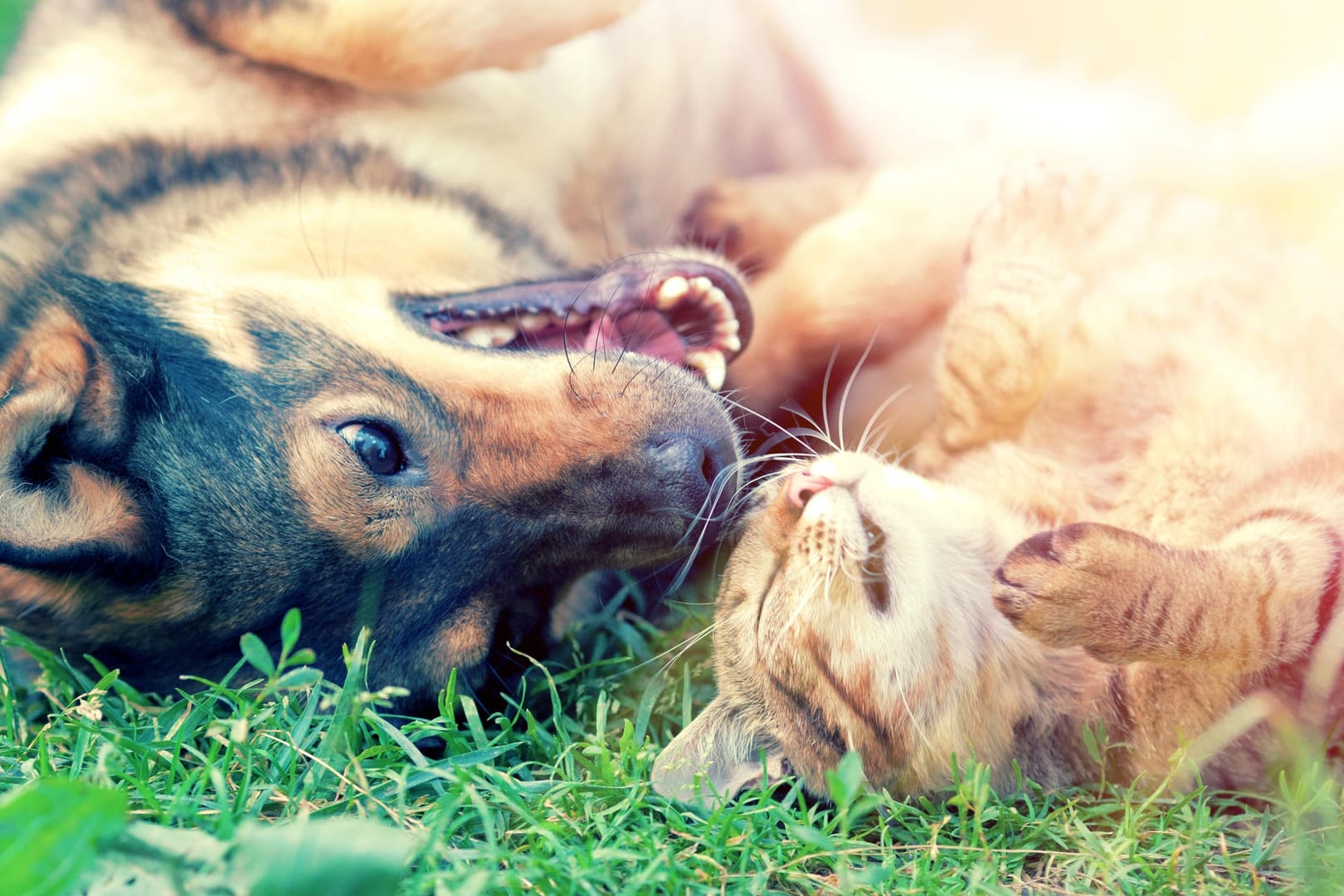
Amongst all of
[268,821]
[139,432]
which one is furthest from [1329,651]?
[139,432]

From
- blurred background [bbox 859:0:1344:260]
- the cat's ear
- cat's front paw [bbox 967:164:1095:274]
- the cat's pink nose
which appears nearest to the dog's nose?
the cat's pink nose

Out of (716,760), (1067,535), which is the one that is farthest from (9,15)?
(1067,535)

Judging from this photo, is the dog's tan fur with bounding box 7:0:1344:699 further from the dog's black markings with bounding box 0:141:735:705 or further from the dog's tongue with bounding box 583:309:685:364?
the dog's tongue with bounding box 583:309:685:364

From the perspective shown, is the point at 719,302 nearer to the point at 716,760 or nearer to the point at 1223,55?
the point at 716,760

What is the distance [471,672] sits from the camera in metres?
2.60

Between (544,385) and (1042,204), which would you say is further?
(1042,204)

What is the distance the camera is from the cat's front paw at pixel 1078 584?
7.07ft

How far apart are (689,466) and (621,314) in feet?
2.26

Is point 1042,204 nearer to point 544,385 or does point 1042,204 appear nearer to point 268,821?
point 544,385

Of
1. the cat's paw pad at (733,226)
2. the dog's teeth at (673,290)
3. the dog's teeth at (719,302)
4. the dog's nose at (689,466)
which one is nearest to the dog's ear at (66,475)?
the dog's nose at (689,466)

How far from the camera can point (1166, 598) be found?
2154mm

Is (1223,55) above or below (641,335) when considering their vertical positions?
above

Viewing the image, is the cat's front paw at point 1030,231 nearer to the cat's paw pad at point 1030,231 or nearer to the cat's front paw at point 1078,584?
the cat's paw pad at point 1030,231

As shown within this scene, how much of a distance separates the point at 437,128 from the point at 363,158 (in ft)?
1.07
